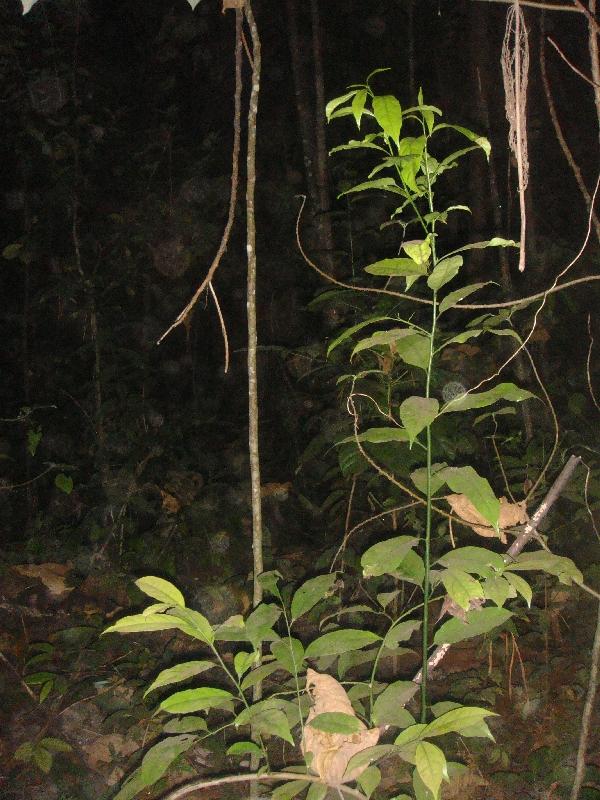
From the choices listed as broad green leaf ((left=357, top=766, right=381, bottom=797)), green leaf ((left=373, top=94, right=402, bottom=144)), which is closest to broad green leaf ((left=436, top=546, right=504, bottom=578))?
broad green leaf ((left=357, top=766, right=381, bottom=797))

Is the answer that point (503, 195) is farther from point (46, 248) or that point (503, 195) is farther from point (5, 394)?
point (5, 394)

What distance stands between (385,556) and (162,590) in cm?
36

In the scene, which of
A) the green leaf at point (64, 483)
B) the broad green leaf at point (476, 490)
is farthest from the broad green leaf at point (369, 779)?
the green leaf at point (64, 483)

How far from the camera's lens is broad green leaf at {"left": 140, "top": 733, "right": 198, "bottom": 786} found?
111 cm

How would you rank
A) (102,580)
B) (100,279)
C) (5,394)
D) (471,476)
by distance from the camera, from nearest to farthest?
(471,476) < (102,580) < (100,279) < (5,394)

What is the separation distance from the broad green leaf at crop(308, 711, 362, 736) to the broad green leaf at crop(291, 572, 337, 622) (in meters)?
0.17

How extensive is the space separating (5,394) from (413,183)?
139 inches

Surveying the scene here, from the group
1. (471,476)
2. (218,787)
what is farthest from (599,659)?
(218,787)

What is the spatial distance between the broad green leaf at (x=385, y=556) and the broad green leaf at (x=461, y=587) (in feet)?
0.24

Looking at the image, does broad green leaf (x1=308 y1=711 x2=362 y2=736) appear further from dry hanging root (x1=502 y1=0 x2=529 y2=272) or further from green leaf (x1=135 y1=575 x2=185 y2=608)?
dry hanging root (x1=502 y1=0 x2=529 y2=272)

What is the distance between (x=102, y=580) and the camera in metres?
3.06

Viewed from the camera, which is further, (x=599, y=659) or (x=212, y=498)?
(x=212, y=498)

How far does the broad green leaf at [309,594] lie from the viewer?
123cm

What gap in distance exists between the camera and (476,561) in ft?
3.62
